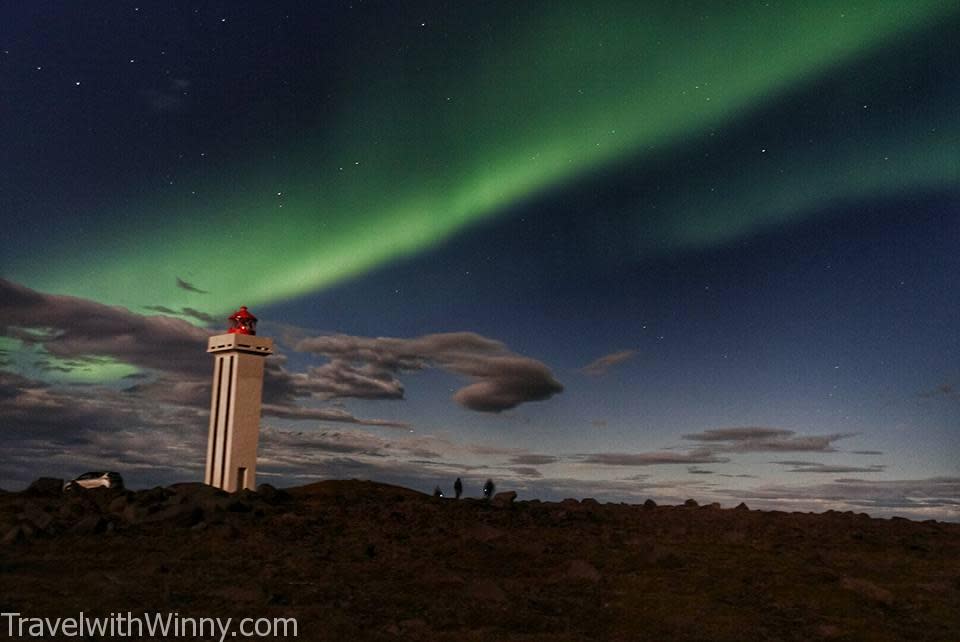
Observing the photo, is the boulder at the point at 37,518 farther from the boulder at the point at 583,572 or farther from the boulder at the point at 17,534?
the boulder at the point at 583,572

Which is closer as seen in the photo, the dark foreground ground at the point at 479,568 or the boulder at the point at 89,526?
the dark foreground ground at the point at 479,568

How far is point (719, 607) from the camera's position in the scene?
16.9 metres

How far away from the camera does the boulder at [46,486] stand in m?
30.0

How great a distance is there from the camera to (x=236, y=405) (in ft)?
116

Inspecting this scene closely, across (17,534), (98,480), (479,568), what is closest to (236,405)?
(98,480)

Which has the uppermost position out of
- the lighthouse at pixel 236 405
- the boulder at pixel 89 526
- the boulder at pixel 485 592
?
the lighthouse at pixel 236 405

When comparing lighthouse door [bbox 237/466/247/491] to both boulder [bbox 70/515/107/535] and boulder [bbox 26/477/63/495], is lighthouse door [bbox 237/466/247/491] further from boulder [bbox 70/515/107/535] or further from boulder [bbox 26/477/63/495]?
boulder [bbox 70/515/107/535]

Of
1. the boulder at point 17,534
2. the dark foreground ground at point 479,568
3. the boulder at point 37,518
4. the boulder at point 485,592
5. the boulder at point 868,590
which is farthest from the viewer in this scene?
the boulder at point 37,518

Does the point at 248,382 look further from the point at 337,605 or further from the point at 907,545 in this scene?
the point at 907,545

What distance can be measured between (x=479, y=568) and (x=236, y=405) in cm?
1929

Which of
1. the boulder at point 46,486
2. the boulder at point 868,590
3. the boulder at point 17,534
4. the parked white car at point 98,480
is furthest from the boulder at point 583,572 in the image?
the parked white car at point 98,480

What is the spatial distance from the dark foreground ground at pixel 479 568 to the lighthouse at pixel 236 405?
272 inches

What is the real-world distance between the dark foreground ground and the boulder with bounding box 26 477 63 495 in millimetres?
1077

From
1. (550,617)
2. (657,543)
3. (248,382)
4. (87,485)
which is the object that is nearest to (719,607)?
(550,617)
